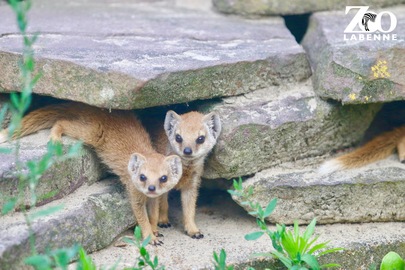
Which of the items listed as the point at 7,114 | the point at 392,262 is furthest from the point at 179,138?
the point at 392,262

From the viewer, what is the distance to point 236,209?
20.1ft

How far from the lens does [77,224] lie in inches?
196

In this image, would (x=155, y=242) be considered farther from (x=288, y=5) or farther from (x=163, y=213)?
(x=288, y=5)

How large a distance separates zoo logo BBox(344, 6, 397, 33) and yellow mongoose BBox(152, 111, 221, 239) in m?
1.51

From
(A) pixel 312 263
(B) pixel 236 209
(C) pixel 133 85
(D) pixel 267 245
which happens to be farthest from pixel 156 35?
(A) pixel 312 263

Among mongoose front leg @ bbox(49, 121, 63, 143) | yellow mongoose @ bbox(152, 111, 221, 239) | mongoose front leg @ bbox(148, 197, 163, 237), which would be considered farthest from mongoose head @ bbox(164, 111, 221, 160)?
mongoose front leg @ bbox(49, 121, 63, 143)

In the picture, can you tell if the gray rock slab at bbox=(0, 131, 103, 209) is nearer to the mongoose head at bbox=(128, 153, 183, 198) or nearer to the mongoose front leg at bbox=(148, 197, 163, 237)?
the mongoose head at bbox=(128, 153, 183, 198)

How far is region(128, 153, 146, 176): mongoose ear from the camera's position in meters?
5.38

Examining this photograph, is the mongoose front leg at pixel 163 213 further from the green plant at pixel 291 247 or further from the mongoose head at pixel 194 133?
the green plant at pixel 291 247

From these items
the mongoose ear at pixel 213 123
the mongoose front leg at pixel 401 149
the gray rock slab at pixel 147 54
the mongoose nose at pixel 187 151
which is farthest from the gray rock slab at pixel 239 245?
the gray rock slab at pixel 147 54

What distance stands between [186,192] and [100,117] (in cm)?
86

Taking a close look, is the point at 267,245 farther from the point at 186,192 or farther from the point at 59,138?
the point at 59,138

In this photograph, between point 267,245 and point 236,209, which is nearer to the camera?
point 267,245

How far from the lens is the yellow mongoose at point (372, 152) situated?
5707mm
